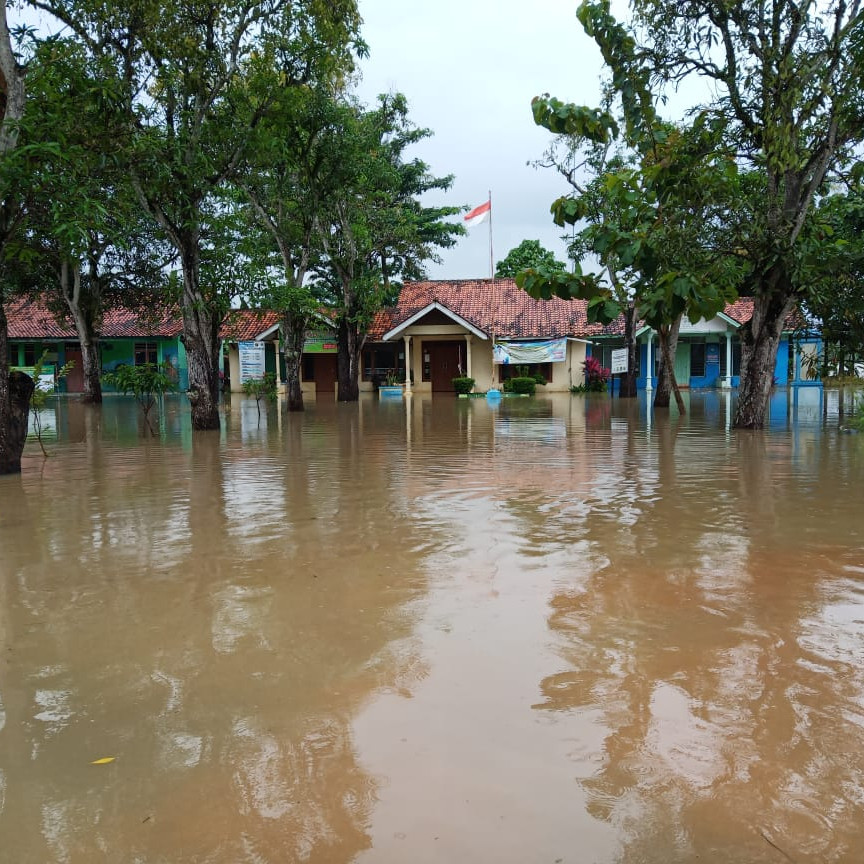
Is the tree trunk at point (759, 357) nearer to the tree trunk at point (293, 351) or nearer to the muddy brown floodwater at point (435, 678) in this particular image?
the muddy brown floodwater at point (435, 678)

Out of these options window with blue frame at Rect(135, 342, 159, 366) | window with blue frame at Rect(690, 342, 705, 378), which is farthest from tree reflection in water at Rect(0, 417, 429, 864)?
window with blue frame at Rect(135, 342, 159, 366)

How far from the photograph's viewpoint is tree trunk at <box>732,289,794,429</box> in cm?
1398

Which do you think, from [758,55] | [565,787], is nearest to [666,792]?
[565,787]

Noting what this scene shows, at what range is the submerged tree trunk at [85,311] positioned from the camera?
82.6ft

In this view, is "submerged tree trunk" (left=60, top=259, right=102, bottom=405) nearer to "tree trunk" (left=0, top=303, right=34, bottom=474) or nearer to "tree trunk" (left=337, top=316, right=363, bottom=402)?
"tree trunk" (left=337, top=316, right=363, bottom=402)

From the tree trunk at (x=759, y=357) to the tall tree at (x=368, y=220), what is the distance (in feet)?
35.5

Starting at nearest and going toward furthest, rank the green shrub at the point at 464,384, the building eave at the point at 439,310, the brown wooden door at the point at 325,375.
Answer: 1. the green shrub at the point at 464,384
2. the building eave at the point at 439,310
3. the brown wooden door at the point at 325,375

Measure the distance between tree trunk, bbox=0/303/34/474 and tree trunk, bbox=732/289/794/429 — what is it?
12.0 meters

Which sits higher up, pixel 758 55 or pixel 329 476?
pixel 758 55

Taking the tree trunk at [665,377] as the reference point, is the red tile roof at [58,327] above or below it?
above

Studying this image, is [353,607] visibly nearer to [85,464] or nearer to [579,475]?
[579,475]

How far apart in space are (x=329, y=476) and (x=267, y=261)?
13.8 meters

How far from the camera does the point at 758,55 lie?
38.3 ft

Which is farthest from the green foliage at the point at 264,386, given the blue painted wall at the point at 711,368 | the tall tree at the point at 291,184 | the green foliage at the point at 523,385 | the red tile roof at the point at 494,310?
the blue painted wall at the point at 711,368
